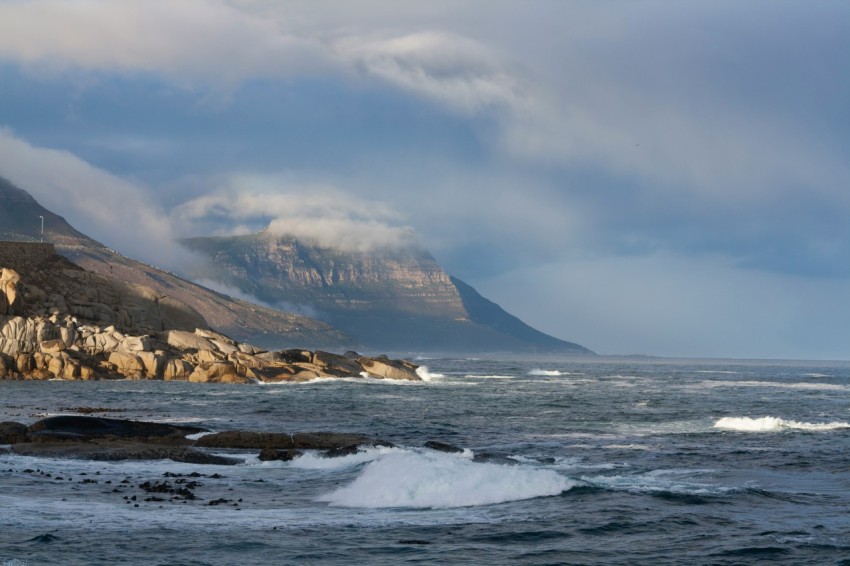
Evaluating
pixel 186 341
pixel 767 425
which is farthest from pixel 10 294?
pixel 767 425

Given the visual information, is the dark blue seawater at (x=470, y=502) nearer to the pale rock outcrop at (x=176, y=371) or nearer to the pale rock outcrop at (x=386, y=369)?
the pale rock outcrop at (x=176, y=371)

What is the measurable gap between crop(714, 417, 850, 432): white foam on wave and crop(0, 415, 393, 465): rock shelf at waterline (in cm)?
2238

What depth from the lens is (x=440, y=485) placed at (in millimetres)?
28547

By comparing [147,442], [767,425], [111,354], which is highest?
[111,354]

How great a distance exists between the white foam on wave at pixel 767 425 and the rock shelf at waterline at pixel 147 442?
22383 mm

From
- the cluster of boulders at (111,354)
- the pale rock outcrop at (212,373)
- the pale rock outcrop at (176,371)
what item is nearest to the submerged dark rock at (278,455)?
the cluster of boulders at (111,354)

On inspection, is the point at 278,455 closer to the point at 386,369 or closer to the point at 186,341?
the point at 186,341

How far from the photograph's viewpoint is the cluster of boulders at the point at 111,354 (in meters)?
86.4

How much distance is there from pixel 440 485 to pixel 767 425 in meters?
30.6

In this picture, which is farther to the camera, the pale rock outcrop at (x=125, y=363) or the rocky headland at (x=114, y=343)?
the pale rock outcrop at (x=125, y=363)

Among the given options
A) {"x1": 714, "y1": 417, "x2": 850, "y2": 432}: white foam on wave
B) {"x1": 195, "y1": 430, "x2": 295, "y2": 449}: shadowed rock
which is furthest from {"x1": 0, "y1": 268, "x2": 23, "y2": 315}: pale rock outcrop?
{"x1": 714, "y1": 417, "x2": 850, "y2": 432}: white foam on wave

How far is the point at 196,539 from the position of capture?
21.8 m

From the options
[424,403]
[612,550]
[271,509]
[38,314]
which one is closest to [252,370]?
[38,314]

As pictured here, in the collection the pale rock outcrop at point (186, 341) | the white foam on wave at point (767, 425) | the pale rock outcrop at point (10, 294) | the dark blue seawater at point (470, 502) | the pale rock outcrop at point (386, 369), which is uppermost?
the pale rock outcrop at point (10, 294)
